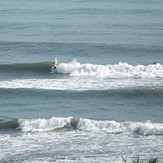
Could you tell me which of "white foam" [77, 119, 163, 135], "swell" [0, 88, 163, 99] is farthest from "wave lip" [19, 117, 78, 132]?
"swell" [0, 88, 163, 99]

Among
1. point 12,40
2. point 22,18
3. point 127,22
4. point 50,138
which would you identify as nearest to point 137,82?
point 50,138

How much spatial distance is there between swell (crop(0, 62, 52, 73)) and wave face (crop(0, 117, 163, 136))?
1112 cm

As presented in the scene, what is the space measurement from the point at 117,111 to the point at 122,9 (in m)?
34.2

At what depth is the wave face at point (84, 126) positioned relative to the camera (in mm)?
20234

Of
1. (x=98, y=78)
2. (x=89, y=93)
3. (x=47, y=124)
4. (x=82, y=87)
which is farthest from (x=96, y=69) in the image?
(x=47, y=124)

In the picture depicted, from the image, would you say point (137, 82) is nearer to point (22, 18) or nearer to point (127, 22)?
point (127, 22)

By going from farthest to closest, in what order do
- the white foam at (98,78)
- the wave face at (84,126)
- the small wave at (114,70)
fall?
the small wave at (114,70), the white foam at (98,78), the wave face at (84,126)

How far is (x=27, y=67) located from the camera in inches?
1294

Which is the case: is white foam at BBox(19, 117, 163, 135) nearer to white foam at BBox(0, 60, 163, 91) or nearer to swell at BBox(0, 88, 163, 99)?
swell at BBox(0, 88, 163, 99)

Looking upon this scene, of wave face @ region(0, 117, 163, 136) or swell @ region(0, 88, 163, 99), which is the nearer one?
wave face @ region(0, 117, 163, 136)

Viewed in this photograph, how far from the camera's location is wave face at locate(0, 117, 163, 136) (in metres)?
20.2

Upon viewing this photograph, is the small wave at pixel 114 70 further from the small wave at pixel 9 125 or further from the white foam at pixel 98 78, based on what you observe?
the small wave at pixel 9 125

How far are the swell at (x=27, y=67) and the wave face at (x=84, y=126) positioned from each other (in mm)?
11121

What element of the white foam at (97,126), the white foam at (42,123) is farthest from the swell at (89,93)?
the white foam at (97,126)
